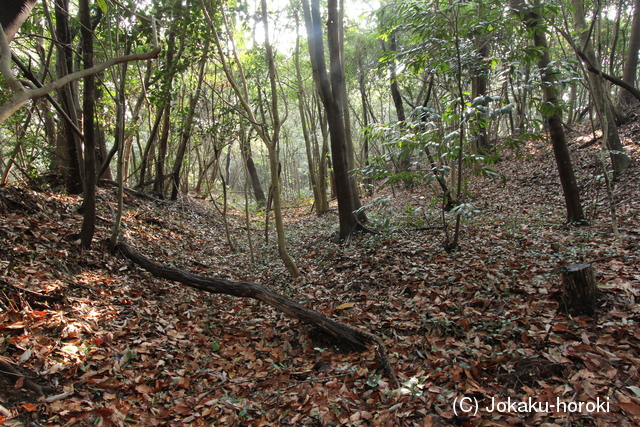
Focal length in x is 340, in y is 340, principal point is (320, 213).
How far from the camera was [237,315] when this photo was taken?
5121 millimetres

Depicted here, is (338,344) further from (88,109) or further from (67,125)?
(67,125)

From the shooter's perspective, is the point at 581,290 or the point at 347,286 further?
the point at 347,286

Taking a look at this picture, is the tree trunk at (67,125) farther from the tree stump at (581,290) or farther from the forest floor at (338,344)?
the tree stump at (581,290)

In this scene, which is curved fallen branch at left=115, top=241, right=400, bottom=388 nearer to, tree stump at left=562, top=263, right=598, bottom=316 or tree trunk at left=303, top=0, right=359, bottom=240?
tree stump at left=562, top=263, right=598, bottom=316

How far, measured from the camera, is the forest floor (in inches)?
106

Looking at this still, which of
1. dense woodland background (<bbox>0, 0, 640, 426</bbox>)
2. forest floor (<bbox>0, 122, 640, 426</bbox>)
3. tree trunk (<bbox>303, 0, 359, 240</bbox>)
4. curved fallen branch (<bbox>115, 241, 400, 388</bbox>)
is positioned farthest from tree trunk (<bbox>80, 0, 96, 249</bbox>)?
tree trunk (<bbox>303, 0, 359, 240</bbox>)

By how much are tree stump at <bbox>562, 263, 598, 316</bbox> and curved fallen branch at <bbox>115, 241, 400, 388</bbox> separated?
202cm

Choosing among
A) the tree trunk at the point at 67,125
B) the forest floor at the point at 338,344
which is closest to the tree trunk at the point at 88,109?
the tree trunk at the point at 67,125

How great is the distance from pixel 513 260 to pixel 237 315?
4173 millimetres

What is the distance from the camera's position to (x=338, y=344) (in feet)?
13.2

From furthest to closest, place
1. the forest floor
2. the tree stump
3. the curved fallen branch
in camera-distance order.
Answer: the curved fallen branch
the tree stump
the forest floor

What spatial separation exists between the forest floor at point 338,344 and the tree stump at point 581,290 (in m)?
0.12

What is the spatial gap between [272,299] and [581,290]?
139 inches

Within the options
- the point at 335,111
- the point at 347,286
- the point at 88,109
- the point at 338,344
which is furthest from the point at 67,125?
the point at 338,344
